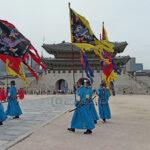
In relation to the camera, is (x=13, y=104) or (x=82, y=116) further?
(x=13, y=104)

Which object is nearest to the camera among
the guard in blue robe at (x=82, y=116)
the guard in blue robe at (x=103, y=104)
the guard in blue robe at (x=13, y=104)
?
the guard in blue robe at (x=82, y=116)

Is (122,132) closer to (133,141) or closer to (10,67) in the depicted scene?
(133,141)

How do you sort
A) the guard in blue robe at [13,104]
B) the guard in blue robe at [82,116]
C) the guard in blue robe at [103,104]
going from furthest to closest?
the guard in blue robe at [13,104]
the guard in blue robe at [103,104]
the guard in blue robe at [82,116]

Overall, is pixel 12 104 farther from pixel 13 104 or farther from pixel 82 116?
pixel 82 116

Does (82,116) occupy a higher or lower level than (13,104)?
lower

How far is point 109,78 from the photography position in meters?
23.1

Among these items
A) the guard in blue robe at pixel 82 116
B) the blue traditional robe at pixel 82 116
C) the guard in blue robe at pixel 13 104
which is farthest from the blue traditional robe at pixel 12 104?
the blue traditional robe at pixel 82 116

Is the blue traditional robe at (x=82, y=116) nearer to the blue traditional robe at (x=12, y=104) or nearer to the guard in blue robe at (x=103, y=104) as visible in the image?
the guard in blue robe at (x=103, y=104)

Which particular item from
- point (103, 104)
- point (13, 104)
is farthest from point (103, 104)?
point (13, 104)

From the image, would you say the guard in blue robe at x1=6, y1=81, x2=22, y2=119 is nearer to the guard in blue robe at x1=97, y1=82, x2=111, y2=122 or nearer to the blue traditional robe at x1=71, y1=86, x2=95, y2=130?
the guard in blue robe at x1=97, y1=82, x2=111, y2=122

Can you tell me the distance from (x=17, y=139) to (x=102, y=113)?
6.12 meters

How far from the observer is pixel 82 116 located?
12.4 meters

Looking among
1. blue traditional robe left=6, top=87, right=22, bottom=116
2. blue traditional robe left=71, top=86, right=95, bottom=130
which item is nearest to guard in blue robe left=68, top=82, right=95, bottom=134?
blue traditional robe left=71, top=86, right=95, bottom=130

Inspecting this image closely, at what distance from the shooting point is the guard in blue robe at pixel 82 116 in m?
12.3
